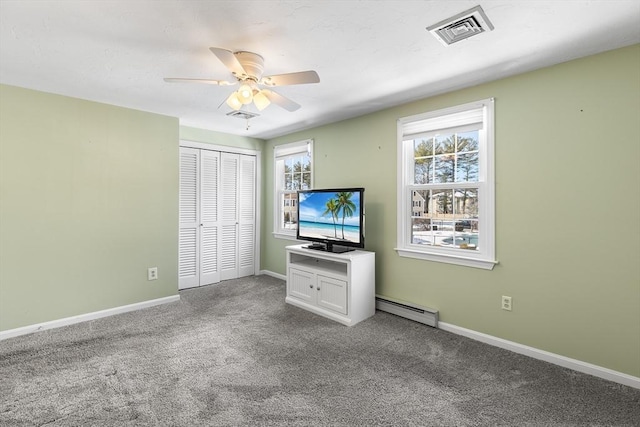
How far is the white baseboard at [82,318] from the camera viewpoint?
296 cm

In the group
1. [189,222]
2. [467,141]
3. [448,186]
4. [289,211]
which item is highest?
[467,141]

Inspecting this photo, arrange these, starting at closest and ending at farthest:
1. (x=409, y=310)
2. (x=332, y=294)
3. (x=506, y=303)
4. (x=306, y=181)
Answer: (x=506, y=303), (x=409, y=310), (x=332, y=294), (x=306, y=181)

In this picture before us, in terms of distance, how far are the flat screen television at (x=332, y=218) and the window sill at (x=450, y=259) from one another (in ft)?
1.66

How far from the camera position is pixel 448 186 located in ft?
10.1

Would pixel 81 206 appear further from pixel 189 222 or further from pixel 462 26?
pixel 462 26

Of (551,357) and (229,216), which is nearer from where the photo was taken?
(551,357)

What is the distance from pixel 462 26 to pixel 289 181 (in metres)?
3.49

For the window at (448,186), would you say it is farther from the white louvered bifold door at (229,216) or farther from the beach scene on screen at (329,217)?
the white louvered bifold door at (229,216)

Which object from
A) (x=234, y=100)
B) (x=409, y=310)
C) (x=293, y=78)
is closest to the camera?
(x=293, y=78)

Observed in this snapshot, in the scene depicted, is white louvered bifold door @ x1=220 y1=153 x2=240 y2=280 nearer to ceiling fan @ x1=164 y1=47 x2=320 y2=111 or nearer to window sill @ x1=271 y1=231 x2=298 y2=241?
window sill @ x1=271 y1=231 x2=298 y2=241

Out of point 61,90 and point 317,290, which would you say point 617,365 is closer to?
point 317,290

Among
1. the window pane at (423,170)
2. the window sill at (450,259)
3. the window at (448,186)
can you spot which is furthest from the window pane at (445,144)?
the window sill at (450,259)

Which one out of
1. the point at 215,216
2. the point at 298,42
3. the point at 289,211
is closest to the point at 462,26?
the point at 298,42

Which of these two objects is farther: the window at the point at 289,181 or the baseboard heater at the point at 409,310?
the window at the point at 289,181
